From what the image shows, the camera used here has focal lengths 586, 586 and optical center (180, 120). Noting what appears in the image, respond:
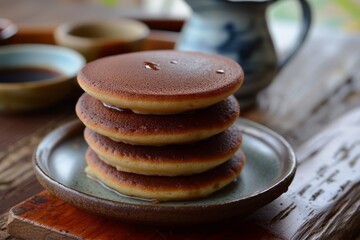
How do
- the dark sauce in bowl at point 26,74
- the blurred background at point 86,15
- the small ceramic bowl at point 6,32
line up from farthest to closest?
the blurred background at point 86,15
the small ceramic bowl at point 6,32
the dark sauce in bowl at point 26,74

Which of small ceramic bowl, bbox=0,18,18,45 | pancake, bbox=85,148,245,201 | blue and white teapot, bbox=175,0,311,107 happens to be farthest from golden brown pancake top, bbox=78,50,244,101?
small ceramic bowl, bbox=0,18,18,45

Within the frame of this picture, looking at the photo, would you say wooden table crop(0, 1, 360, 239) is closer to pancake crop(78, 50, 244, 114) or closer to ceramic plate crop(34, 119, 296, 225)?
ceramic plate crop(34, 119, 296, 225)

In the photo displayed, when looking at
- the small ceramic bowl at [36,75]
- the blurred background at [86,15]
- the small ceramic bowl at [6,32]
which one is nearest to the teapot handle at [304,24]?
the blurred background at [86,15]

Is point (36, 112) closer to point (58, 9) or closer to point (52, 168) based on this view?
point (52, 168)

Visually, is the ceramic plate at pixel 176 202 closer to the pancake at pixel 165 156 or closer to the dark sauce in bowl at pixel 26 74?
the pancake at pixel 165 156

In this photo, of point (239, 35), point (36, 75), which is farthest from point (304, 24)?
point (36, 75)
